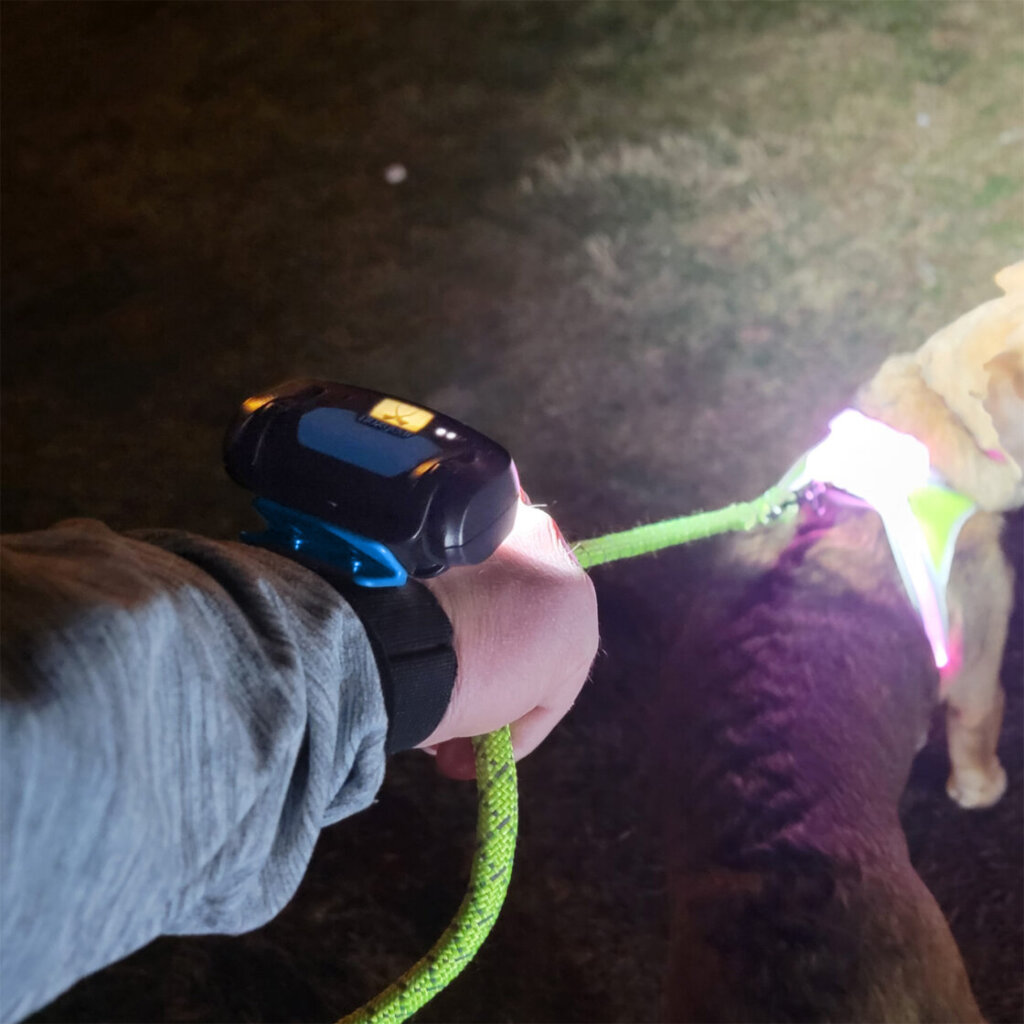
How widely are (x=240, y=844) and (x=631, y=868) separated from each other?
648mm

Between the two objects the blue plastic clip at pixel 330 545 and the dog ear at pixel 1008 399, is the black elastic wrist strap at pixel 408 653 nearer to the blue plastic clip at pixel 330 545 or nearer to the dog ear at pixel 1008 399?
the blue plastic clip at pixel 330 545

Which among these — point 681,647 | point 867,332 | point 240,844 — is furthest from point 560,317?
point 240,844

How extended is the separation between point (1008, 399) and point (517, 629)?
48 cm

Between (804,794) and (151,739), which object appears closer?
(151,739)

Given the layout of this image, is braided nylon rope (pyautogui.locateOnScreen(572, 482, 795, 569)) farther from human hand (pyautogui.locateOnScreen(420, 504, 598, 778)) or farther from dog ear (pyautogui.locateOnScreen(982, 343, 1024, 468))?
dog ear (pyautogui.locateOnScreen(982, 343, 1024, 468))

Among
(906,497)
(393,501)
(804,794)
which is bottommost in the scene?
(804,794)

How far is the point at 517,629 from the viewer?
20.9 inches

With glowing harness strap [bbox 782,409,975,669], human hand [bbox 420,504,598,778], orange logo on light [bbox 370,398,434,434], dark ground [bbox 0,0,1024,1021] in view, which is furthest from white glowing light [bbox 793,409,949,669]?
orange logo on light [bbox 370,398,434,434]

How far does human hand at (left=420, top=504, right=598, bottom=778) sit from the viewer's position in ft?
1.69

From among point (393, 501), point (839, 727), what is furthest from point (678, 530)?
point (393, 501)

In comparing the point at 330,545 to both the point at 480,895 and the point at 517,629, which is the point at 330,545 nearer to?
the point at 517,629

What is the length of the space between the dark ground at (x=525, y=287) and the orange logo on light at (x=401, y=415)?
1.66ft

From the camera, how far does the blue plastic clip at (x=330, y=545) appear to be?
0.48 metres

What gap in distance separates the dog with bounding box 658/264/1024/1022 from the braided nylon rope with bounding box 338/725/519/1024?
0.19 m
